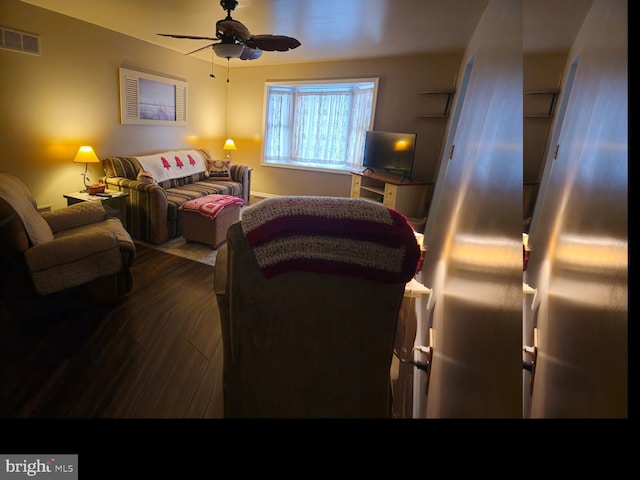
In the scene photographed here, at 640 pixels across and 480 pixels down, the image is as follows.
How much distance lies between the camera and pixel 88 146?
12.3 feet

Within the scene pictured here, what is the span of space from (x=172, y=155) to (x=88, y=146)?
109 cm

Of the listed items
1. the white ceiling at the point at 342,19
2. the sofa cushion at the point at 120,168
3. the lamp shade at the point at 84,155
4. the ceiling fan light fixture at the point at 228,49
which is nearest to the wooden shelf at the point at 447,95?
the white ceiling at the point at 342,19

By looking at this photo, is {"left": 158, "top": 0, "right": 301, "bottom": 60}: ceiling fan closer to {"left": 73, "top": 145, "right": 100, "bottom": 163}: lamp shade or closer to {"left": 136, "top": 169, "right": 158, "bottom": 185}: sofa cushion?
{"left": 136, "top": 169, "right": 158, "bottom": 185}: sofa cushion

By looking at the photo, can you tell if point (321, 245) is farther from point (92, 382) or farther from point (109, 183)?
point (109, 183)

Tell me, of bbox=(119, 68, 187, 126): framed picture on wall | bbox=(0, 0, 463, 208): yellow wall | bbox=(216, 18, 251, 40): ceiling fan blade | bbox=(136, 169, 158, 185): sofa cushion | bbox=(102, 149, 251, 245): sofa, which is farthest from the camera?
bbox=(119, 68, 187, 126): framed picture on wall

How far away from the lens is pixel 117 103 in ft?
13.5

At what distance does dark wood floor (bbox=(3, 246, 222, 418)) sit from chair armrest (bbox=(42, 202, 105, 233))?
0.79 metres

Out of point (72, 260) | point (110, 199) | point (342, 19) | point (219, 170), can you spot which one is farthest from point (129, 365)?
point (219, 170)

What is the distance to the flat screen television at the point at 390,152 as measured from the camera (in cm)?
441

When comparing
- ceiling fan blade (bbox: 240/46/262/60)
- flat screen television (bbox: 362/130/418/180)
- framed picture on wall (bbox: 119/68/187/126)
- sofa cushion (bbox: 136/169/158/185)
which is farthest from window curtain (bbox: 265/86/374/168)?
sofa cushion (bbox: 136/169/158/185)

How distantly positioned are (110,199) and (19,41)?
1.65 m

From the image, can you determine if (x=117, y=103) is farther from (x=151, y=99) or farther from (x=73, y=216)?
(x=73, y=216)

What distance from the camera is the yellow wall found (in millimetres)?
3227

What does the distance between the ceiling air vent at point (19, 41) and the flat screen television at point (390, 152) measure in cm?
389
